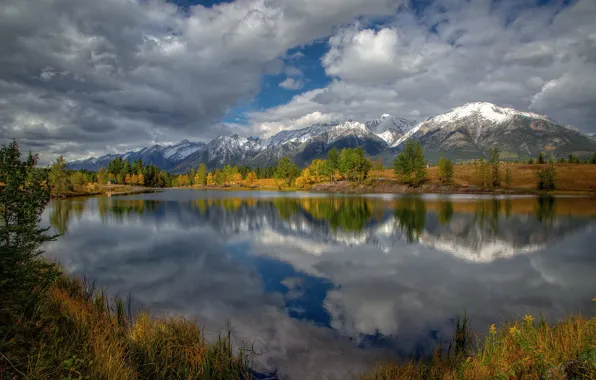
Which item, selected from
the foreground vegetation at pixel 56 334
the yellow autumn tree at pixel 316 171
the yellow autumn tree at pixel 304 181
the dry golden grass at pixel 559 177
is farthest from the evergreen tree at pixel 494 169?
the foreground vegetation at pixel 56 334

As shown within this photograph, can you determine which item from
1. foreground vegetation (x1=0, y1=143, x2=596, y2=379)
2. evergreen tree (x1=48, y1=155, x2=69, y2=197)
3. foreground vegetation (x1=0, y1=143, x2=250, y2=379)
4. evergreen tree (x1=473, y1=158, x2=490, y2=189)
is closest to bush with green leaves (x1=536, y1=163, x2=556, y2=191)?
evergreen tree (x1=473, y1=158, x2=490, y2=189)

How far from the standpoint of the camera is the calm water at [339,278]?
48.2ft

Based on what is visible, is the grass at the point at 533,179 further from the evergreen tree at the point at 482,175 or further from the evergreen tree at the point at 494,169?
the evergreen tree at the point at 482,175

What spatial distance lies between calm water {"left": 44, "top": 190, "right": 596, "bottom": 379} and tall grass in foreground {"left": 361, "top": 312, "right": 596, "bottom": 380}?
2158 millimetres

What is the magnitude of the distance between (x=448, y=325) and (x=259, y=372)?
963 cm

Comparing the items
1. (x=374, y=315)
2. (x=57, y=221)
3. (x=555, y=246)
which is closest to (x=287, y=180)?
(x=57, y=221)

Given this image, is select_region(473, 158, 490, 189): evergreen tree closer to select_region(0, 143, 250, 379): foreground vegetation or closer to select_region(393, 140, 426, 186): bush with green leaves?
select_region(393, 140, 426, 186): bush with green leaves

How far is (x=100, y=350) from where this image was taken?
9.59 meters

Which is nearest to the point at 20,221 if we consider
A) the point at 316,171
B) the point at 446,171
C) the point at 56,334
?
the point at 56,334

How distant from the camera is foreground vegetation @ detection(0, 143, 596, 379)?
8047mm

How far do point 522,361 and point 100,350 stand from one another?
11.6 metres

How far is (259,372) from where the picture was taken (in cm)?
1166

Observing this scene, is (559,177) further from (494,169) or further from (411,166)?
(411,166)

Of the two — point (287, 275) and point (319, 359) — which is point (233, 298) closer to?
point (287, 275)
